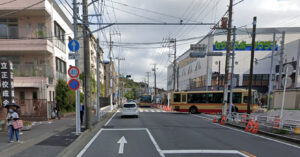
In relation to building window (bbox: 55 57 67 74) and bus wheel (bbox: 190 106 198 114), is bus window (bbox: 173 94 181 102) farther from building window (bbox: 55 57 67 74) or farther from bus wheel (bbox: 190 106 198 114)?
building window (bbox: 55 57 67 74)

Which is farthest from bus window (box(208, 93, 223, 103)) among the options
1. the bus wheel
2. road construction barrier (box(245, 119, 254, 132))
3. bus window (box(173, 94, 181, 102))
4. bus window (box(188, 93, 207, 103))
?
road construction barrier (box(245, 119, 254, 132))

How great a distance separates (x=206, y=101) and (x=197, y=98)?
47.5 inches

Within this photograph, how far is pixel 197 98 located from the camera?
76.8 ft

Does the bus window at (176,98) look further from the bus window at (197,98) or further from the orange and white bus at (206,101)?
the bus window at (197,98)

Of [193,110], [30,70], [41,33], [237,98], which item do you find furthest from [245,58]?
[30,70]

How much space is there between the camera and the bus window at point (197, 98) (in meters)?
23.2

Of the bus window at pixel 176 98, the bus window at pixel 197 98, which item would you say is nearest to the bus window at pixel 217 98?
the bus window at pixel 197 98

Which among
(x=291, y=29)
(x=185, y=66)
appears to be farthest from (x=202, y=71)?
(x=291, y=29)

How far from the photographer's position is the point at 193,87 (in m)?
53.0

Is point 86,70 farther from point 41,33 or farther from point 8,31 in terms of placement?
point 8,31

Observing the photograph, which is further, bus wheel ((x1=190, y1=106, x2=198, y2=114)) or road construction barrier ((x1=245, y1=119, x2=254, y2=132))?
bus wheel ((x1=190, y1=106, x2=198, y2=114))

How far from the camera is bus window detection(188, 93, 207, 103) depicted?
912 inches

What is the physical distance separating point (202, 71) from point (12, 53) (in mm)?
40682

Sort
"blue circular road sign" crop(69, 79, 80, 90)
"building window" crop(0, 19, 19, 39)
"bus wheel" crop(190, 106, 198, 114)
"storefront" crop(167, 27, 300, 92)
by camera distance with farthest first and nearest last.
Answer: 1. "storefront" crop(167, 27, 300, 92)
2. "bus wheel" crop(190, 106, 198, 114)
3. "building window" crop(0, 19, 19, 39)
4. "blue circular road sign" crop(69, 79, 80, 90)
